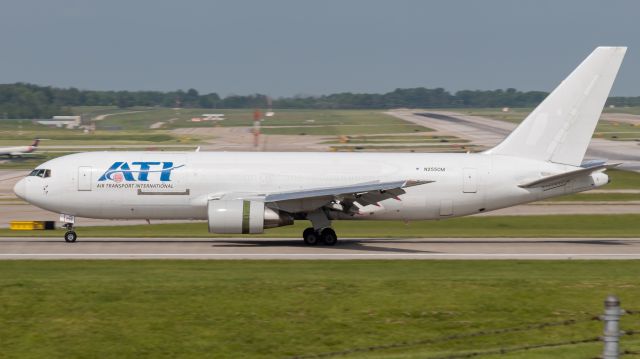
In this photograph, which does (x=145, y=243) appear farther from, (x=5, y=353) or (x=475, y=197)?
(x=5, y=353)

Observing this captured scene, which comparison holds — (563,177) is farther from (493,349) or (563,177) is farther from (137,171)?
(493,349)

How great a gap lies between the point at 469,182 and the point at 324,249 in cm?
681

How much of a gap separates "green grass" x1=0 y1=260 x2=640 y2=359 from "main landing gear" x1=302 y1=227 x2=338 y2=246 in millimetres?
10285

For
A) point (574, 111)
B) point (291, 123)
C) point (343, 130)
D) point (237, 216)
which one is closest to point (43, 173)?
point (237, 216)

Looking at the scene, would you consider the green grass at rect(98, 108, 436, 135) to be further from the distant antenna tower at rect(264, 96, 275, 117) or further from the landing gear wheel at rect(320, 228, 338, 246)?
Answer: the landing gear wheel at rect(320, 228, 338, 246)

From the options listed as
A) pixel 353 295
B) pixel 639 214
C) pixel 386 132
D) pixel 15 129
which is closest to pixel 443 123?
pixel 386 132

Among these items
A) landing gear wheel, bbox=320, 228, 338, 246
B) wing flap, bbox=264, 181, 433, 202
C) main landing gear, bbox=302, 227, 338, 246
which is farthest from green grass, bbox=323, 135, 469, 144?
wing flap, bbox=264, 181, 433, 202

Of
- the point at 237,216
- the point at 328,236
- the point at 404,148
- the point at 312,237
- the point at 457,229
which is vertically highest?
the point at 237,216

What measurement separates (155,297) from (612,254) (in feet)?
60.5

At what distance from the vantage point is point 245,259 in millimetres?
30500

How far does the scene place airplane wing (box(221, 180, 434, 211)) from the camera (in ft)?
112

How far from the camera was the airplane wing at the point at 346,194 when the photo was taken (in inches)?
1342

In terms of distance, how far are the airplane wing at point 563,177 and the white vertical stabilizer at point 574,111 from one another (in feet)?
4.28

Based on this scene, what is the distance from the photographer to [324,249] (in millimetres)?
34719
